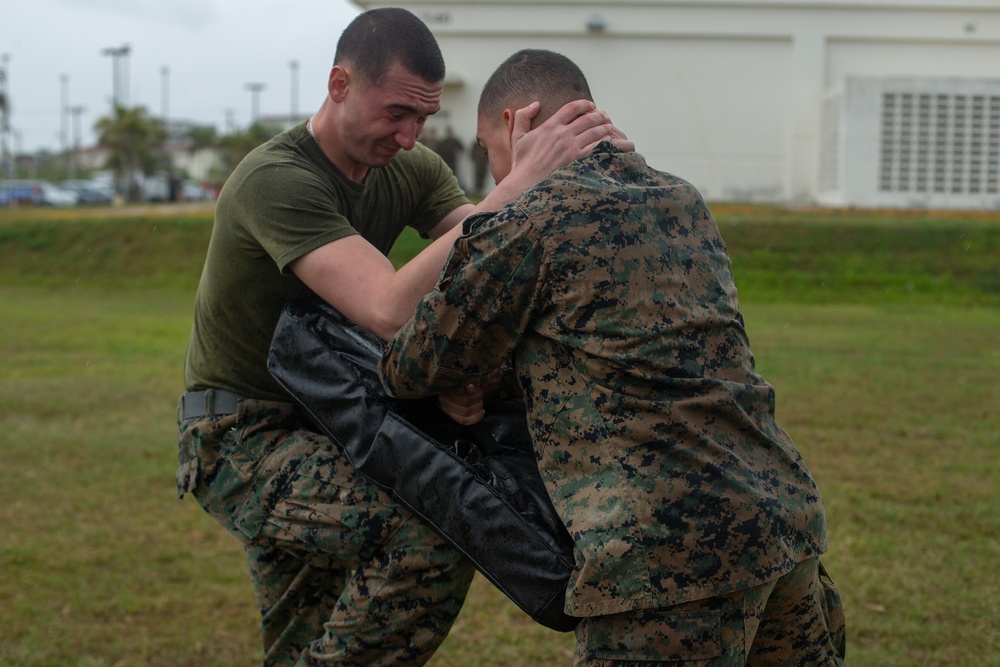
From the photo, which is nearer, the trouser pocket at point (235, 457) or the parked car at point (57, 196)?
the trouser pocket at point (235, 457)

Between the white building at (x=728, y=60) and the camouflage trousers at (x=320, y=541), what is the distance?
25.9 meters

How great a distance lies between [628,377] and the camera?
2.39m

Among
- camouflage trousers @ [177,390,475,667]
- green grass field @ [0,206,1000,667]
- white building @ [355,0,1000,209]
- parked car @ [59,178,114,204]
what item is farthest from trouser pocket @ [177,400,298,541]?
parked car @ [59,178,114,204]

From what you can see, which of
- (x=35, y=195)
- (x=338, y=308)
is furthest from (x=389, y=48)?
(x=35, y=195)

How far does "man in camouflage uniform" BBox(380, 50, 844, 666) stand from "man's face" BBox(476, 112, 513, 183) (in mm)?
332

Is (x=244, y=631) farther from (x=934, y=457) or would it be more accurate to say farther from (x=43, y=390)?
(x=43, y=390)

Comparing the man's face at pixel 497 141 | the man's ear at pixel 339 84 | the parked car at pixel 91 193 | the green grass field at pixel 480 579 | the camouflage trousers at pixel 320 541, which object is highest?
the man's ear at pixel 339 84

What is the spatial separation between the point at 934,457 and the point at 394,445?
594 cm

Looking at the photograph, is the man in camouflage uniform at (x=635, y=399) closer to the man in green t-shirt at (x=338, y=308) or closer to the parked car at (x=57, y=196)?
the man in green t-shirt at (x=338, y=308)

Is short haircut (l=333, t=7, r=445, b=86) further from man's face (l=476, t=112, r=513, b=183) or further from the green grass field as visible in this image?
the green grass field

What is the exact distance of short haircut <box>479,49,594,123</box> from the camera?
109 inches

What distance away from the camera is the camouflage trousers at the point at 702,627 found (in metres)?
2.38

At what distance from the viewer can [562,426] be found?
2.47 meters

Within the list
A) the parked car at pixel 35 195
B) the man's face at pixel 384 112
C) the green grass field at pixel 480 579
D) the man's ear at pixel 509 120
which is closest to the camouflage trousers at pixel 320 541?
the man's face at pixel 384 112
